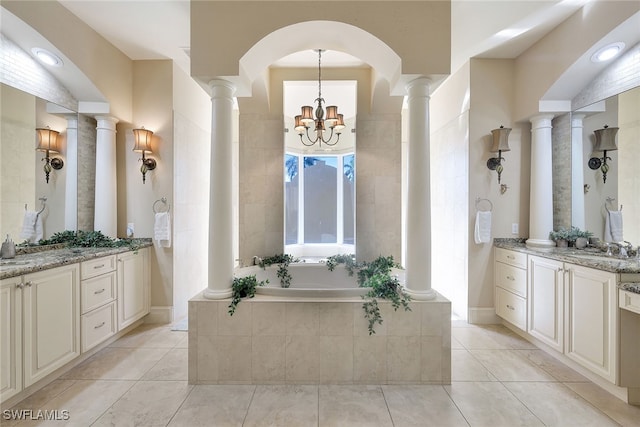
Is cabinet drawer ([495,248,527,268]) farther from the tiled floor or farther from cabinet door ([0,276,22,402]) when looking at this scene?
cabinet door ([0,276,22,402])

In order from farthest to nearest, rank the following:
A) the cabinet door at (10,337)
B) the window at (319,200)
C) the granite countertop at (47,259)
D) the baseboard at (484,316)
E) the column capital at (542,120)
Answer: the window at (319,200) → the baseboard at (484,316) → the column capital at (542,120) → the granite countertop at (47,259) → the cabinet door at (10,337)

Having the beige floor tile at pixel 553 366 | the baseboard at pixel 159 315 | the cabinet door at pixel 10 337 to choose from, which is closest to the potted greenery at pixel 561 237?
the beige floor tile at pixel 553 366

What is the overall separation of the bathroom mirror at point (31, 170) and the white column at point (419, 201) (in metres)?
3.34

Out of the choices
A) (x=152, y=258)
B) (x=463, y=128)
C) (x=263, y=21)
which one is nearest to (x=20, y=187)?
(x=152, y=258)

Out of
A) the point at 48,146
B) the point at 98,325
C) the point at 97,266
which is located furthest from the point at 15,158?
the point at 98,325

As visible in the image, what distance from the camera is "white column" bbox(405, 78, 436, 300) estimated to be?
2.24 m

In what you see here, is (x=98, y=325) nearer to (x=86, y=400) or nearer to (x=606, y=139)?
(x=86, y=400)

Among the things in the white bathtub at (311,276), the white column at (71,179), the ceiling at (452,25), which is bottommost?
the white bathtub at (311,276)

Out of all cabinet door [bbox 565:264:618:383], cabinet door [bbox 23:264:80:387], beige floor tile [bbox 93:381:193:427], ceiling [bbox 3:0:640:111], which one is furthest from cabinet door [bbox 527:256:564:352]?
cabinet door [bbox 23:264:80:387]

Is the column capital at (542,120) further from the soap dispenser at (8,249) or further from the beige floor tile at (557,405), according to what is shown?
the soap dispenser at (8,249)

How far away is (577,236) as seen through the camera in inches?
112

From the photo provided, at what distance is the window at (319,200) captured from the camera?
5590 mm

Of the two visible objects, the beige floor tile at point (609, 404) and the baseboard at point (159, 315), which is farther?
the baseboard at point (159, 315)

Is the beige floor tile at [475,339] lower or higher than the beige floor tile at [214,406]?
lower
